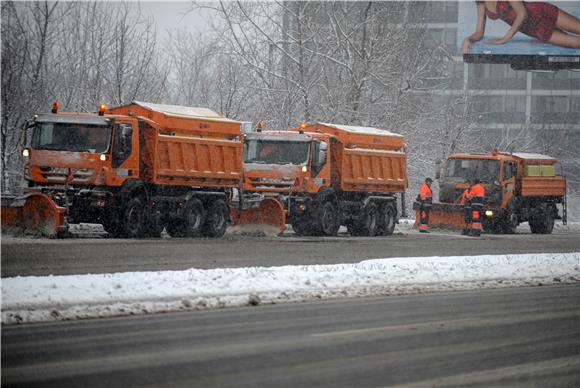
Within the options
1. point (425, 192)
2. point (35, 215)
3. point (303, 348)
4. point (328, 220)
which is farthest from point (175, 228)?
point (303, 348)

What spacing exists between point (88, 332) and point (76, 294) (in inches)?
101

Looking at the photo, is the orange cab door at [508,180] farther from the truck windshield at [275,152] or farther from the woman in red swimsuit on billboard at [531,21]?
the truck windshield at [275,152]

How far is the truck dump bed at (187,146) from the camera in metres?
26.3

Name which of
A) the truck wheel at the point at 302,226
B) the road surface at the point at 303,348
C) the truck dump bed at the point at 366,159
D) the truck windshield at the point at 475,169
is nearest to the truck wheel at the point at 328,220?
the truck wheel at the point at 302,226

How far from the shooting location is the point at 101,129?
2516 cm

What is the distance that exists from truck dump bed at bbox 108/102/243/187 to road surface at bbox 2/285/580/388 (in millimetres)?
12725

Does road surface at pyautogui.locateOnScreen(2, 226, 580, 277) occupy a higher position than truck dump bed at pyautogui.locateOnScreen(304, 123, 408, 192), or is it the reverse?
truck dump bed at pyautogui.locateOnScreen(304, 123, 408, 192)

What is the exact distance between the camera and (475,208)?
3344 cm

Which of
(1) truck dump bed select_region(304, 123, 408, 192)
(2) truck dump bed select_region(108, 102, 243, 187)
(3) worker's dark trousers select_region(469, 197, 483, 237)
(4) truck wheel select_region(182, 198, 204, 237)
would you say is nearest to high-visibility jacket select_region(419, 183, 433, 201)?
(1) truck dump bed select_region(304, 123, 408, 192)

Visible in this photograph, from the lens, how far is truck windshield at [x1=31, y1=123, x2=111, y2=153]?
24828 mm

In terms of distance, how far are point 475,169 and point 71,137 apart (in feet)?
56.4

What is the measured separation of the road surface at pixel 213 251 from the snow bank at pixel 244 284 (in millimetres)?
1618

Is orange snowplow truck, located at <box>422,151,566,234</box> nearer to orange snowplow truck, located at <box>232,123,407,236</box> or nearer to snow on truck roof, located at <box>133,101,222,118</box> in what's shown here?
orange snowplow truck, located at <box>232,123,407,236</box>

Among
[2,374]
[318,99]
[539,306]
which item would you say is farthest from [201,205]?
[2,374]
